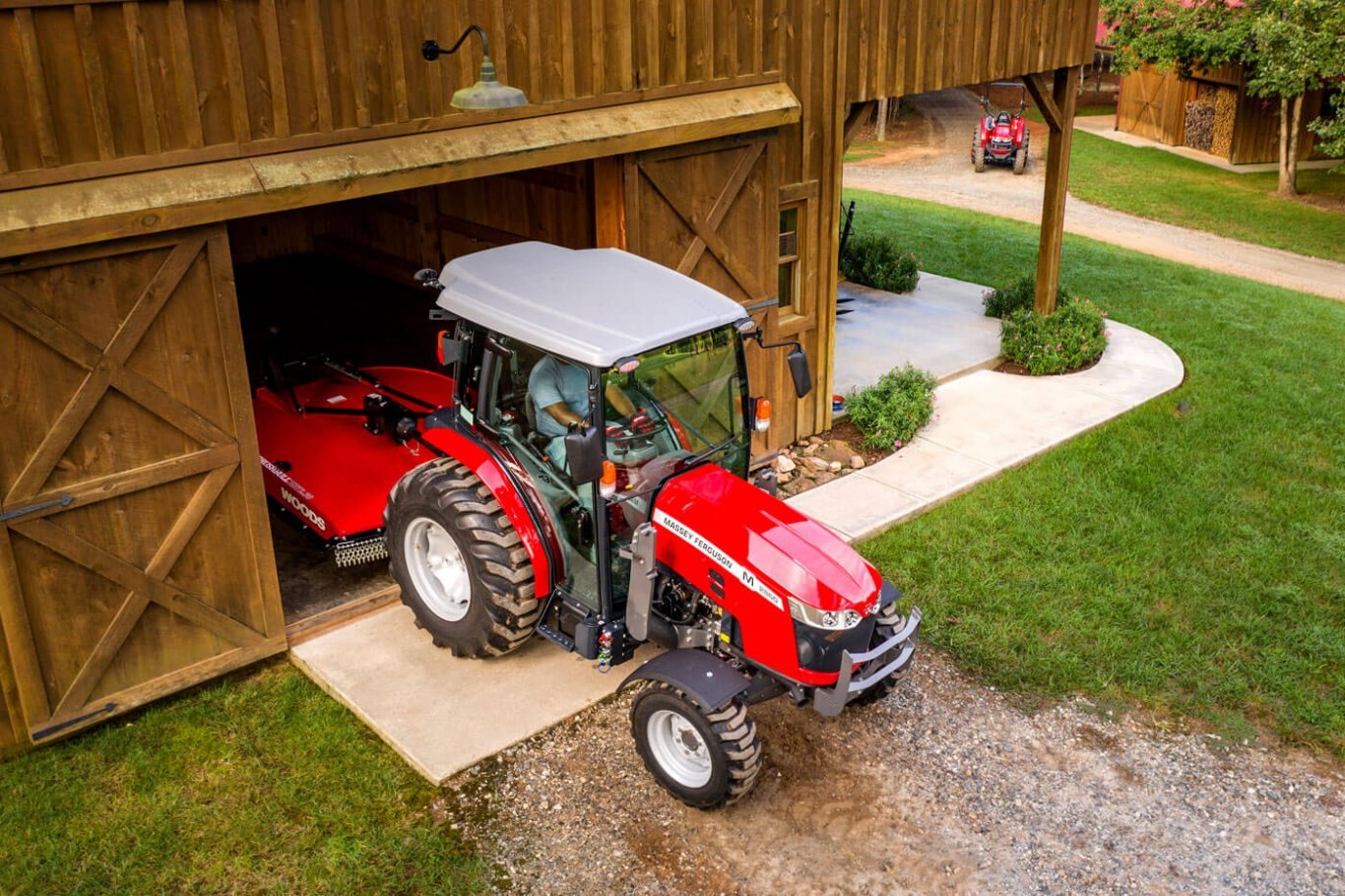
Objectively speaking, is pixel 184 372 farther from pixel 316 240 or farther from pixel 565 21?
pixel 316 240

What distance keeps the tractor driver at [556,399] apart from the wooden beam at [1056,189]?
8312 millimetres

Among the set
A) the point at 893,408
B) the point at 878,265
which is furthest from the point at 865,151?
the point at 893,408

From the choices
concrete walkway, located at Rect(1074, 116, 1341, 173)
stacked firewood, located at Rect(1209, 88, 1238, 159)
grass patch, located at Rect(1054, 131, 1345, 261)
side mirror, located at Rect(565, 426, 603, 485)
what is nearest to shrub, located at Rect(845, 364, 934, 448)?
side mirror, located at Rect(565, 426, 603, 485)

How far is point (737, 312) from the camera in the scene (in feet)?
21.7

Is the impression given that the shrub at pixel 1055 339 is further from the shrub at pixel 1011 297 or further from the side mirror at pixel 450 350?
the side mirror at pixel 450 350

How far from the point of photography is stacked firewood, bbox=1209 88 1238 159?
2875cm

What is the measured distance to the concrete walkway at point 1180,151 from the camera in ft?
93.4

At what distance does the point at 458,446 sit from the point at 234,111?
2.27 meters

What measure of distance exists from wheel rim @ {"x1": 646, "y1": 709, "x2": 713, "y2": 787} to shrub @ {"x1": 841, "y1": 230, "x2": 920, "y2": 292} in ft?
34.2

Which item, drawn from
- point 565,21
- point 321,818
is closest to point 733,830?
point 321,818

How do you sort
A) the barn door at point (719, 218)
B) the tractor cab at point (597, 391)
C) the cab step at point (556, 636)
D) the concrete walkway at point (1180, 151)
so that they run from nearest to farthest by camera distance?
the tractor cab at point (597, 391)
the cab step at point (556, 636)
the barn door at point (719, 218)
the concrete walkway at point (1180, 151)

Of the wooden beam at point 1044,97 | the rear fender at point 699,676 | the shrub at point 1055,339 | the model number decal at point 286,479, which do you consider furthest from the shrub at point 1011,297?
the rear fender at point 699,676

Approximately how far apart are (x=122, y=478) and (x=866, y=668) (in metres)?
4.26

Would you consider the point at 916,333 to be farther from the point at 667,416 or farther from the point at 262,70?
the point at 262,70
